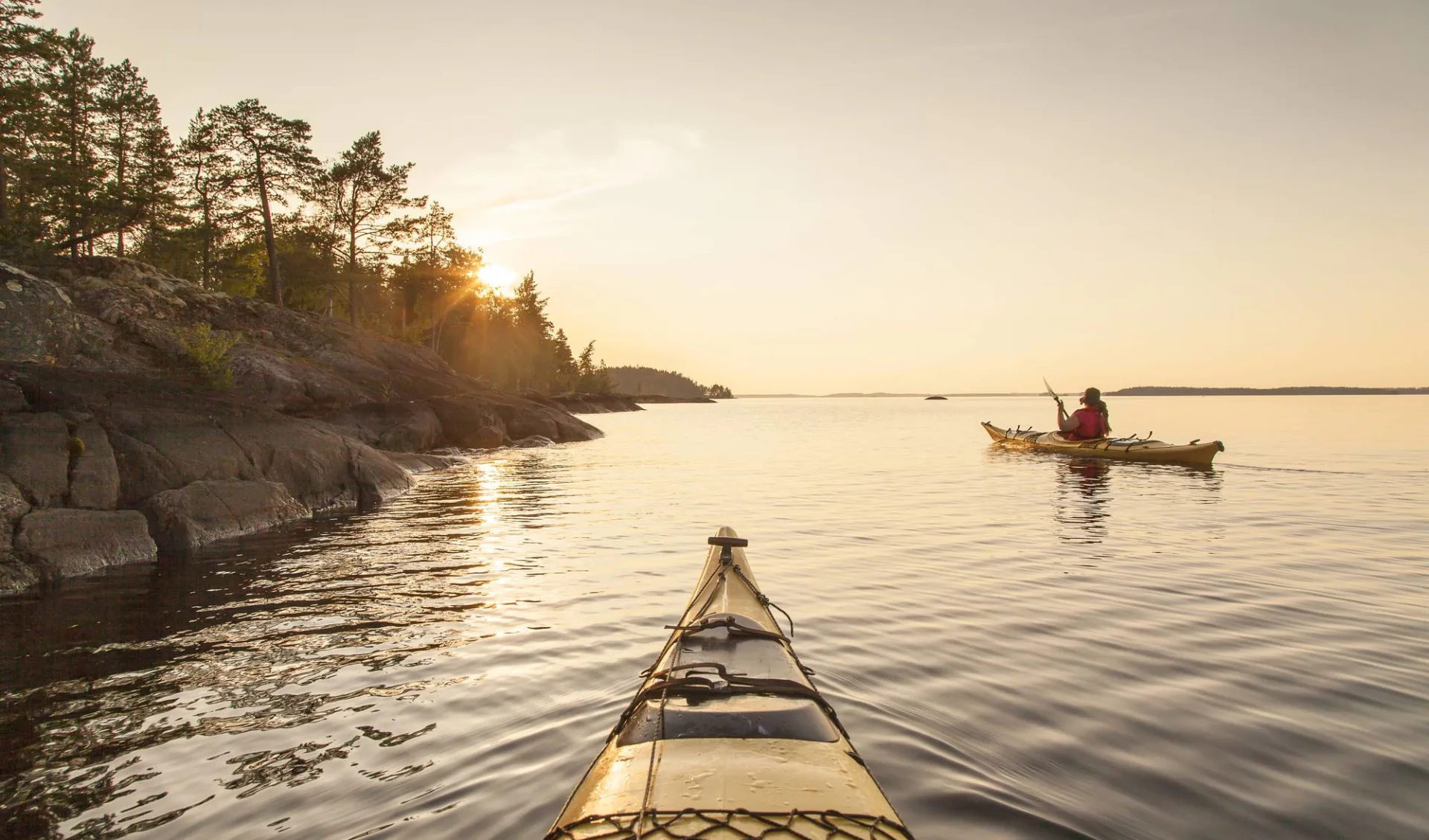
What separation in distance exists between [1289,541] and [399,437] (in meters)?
26.7

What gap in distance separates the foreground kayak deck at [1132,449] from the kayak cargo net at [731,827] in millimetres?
23095

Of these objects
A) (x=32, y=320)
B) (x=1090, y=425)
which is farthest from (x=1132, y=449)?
(x=32, y=320)

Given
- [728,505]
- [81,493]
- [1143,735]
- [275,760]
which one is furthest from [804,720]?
[728,505]

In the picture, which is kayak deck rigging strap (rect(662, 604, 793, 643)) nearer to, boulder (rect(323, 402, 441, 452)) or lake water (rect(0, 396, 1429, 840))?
lake water (rect(0, 396, 1429, 840))

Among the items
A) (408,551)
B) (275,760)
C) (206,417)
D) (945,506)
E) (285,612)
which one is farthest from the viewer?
(945,506)

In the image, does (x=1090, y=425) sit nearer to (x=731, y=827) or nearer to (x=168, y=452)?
(x=168, y=452)

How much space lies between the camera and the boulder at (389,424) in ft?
87.7

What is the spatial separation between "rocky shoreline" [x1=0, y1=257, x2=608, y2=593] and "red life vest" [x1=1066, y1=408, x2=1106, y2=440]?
914 inches

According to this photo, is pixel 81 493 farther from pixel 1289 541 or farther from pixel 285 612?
pixel 1289 541

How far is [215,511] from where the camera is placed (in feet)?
41.9

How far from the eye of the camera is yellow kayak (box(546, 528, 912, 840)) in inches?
117

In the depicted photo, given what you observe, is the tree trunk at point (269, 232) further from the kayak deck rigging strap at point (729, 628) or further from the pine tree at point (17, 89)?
the kayak deck rigging strap at point (729, 628)

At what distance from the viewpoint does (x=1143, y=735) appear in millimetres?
5328

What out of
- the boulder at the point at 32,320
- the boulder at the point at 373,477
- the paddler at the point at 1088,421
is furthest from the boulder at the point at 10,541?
the paddler at the point at 1088,421
